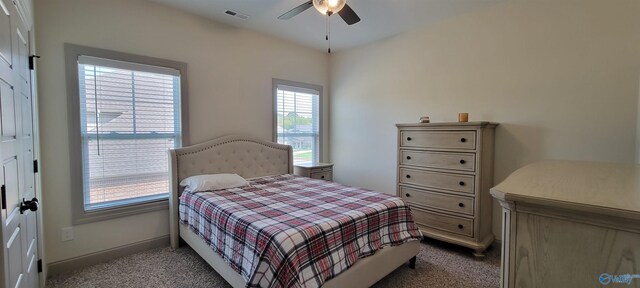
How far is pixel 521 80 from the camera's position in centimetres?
281

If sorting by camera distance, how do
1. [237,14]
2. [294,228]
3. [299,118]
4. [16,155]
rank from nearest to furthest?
[16,155]
[294,228]
[237,14]
[299,118]

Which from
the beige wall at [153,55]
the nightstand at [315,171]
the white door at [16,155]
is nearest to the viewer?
the white door at [16,155]

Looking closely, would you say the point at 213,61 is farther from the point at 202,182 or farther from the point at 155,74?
the point at 202,182

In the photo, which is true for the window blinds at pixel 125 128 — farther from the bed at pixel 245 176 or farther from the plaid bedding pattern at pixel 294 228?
the plaid bedding pattern at pixel 294 228

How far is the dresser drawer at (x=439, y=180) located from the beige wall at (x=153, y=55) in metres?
2.04

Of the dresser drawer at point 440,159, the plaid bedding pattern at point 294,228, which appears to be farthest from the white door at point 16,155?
the dresser drawer at point 440,159

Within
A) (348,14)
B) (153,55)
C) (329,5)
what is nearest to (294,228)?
(329,5)

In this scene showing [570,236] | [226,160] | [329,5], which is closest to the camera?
[570,236]

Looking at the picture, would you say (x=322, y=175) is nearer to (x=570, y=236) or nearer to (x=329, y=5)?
(x=329, y=5)

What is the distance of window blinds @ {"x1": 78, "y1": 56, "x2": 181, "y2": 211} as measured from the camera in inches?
103

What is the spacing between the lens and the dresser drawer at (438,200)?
110 inches

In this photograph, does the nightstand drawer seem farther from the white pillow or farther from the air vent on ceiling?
the air vent on ceiling

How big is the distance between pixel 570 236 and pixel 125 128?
11.4ft

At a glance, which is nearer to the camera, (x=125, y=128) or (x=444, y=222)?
Answer: (x=125, y=128)
